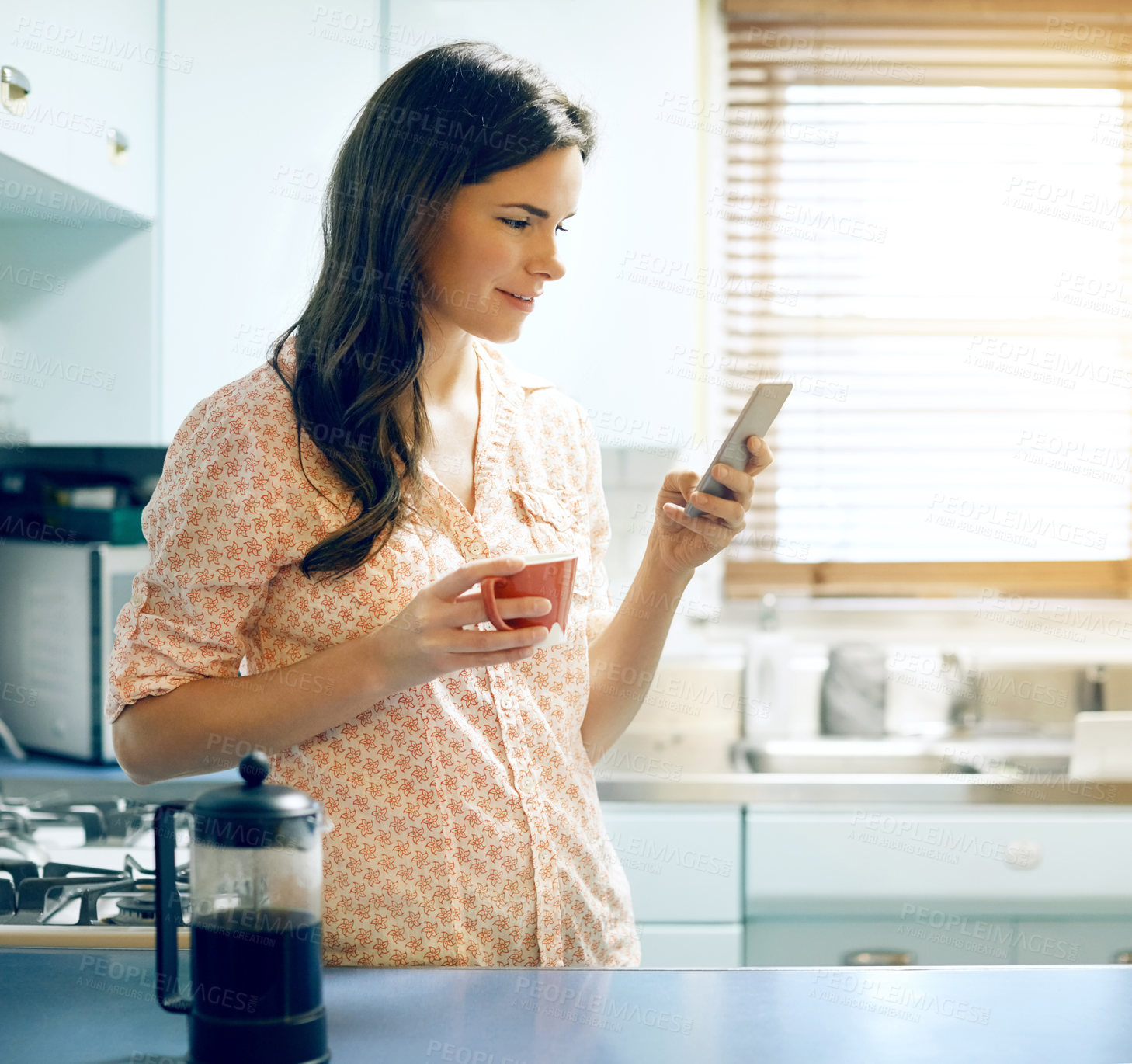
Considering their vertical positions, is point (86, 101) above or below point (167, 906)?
above

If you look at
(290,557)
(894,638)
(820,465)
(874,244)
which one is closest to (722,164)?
(874,244)

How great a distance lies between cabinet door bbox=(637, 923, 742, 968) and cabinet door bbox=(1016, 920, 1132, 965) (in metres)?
0.48

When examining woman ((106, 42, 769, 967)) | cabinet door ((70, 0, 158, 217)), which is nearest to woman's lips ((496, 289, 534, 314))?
woman ((106, 42, 769, 967))

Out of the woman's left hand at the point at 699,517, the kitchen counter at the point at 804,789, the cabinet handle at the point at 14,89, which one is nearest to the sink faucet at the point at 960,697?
the kitchen counter at the point at 804,789

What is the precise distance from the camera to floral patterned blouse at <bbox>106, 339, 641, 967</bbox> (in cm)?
99

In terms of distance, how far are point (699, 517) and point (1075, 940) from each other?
1.33 m

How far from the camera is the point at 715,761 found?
7.76ft

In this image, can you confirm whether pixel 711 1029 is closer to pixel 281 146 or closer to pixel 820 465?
pixel 281 146

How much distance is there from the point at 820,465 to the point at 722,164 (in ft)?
2.29

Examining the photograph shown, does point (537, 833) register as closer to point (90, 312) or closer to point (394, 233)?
point (394, 233)

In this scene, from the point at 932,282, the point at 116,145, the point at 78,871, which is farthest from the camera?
the point at 932,282

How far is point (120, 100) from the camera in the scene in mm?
1929

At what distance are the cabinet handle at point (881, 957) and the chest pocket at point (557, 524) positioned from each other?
1.11 metres

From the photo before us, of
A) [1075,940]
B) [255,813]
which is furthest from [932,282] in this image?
[255,813]
